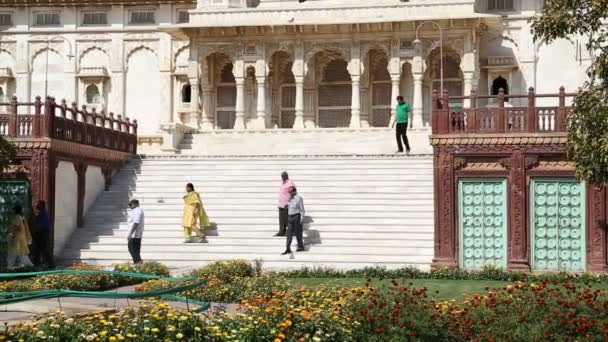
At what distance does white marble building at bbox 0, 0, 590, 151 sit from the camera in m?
36.6

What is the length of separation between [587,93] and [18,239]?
12795 millimetres

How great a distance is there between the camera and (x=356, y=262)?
23219mm

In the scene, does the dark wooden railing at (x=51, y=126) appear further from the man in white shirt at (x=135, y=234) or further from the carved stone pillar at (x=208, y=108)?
the carved stone pillar at (x=208, y=108)

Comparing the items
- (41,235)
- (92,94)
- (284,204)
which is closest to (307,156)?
(284,204)

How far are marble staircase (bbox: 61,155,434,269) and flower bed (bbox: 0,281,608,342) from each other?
30.8 ft

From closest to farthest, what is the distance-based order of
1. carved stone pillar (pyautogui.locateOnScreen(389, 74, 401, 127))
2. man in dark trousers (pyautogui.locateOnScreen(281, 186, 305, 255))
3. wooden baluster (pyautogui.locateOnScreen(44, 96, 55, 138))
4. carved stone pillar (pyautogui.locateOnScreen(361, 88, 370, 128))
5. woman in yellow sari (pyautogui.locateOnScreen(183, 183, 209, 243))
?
man in dark trousers (pyautogui.locateOnScreen(281, 186, 305, 255))
woman in yellow sari (pyautogui.locateOnScreen(183, 183, 209, 243))
wooden baluster (pyautogui.locateOnScreen(44, 96, 55, 138))
carved stone pillar (pyautogui.locateOnScreen(389, 74, 401, 127))
carved stone pillar (pyautogui.locateOnScreen(361, 88, 370, 128))

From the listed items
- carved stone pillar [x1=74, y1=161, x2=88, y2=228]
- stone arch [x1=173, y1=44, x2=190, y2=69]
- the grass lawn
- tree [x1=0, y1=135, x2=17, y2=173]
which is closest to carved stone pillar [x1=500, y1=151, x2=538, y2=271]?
the grass lawn

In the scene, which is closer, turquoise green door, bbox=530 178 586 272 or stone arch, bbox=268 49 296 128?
turquoise green door, bbox=530 178 586 272

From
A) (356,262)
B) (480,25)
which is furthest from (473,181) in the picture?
(480,25)

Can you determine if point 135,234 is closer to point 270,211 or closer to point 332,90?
point 270,211

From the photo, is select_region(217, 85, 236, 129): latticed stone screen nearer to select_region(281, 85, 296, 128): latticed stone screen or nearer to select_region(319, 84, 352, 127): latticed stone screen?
select_region(281, 85, 296, 128): latticed stone screen

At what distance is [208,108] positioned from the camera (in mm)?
39469

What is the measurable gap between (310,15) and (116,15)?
929cm

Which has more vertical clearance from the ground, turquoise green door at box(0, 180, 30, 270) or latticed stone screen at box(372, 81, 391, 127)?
latticed stone screen at box(372, 81, 391, 127)
